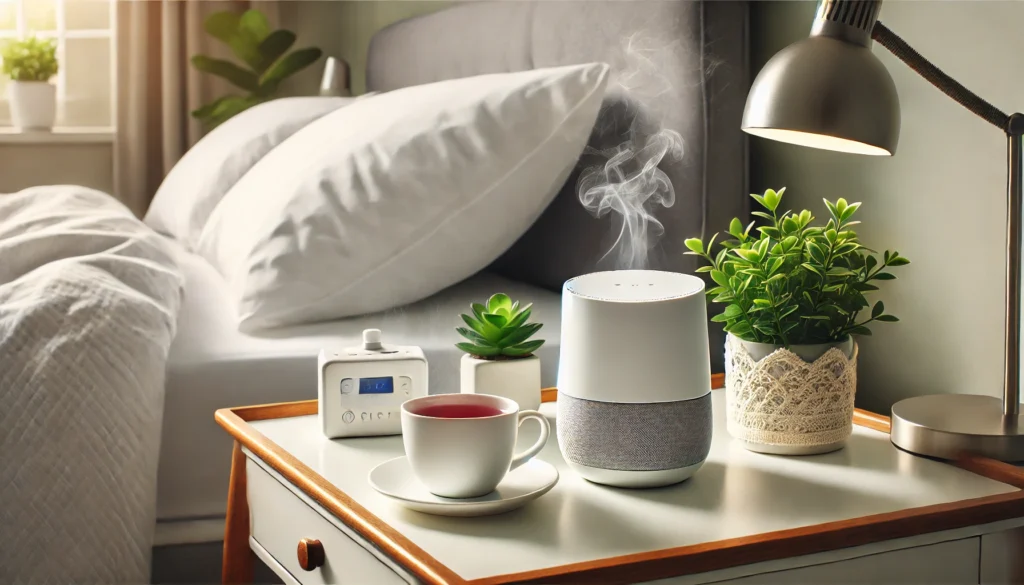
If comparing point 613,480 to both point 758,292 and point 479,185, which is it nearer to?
point 758,292

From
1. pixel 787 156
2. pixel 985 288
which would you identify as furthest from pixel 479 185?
pixel 985 288

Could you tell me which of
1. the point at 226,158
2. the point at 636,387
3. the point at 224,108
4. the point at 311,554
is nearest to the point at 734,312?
the point at 636,387

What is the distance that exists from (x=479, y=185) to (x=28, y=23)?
8.85 ft

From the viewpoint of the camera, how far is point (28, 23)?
337cm

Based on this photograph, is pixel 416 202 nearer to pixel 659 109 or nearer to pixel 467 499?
pixel 659 109

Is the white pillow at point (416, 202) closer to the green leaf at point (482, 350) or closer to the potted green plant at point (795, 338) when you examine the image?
the green leaf at point (482, 350)

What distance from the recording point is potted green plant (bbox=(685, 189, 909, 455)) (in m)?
0.86

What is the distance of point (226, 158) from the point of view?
2.09m

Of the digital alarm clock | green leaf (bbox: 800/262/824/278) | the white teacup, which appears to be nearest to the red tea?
the white teacup

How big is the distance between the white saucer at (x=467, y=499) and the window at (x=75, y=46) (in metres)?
2.98

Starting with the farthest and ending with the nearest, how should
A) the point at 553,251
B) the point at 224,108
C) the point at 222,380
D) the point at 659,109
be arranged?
1. the point at 224,108
2. the point at 553,251
3. the point at 659,109
4. the point at 222,380

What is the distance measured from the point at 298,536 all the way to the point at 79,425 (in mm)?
385

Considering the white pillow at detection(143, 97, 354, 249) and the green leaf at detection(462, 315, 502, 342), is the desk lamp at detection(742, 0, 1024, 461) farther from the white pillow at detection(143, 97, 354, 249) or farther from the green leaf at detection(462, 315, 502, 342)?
the white pillow at detection(143, 97, 354, 249)

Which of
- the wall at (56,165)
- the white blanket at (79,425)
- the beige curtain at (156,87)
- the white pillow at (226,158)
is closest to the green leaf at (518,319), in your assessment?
the white blanket at (79,425)
